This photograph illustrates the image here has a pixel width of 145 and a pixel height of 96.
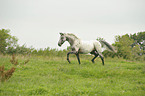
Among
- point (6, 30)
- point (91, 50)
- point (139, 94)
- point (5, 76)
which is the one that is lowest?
point (139, 94)

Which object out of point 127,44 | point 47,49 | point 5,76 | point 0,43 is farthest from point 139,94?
point 0,43

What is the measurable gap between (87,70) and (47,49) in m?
9.77

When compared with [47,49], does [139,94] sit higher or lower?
lower

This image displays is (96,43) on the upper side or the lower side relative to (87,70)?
upper

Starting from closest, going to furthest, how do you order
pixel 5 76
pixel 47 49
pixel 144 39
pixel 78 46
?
pixel 5 76, pixel 78 46, pixel 47 49, pixel 144 39

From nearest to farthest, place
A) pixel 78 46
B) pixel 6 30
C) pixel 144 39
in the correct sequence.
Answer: pixel 78 46, pixel 6 30, pixel 144 39

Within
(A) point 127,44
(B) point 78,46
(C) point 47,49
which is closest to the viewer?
(B) point 78,46

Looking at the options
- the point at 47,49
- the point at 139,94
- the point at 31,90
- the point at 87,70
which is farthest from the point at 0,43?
the point at 139,94

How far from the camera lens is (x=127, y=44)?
24.2 meters

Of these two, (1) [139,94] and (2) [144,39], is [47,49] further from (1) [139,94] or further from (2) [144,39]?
(2) [144,39]

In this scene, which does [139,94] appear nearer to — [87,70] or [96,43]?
[87,70]

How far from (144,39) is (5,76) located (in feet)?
141

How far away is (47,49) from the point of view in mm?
18656

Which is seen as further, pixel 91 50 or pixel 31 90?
pixel 91 50
